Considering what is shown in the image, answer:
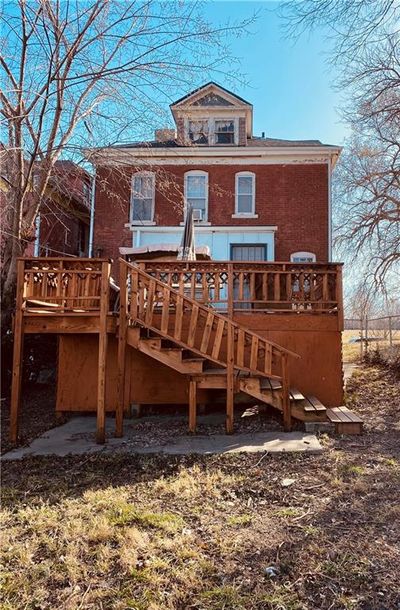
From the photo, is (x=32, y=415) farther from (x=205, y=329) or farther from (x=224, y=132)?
(x=224, y=132)

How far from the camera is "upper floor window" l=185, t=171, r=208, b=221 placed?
13.3 meters

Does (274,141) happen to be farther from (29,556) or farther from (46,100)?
(29,556)

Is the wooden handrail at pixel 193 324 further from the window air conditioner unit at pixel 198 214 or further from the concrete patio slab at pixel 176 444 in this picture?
the window air conditioner unit at pixel 198 214

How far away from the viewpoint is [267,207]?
13188 millimetres

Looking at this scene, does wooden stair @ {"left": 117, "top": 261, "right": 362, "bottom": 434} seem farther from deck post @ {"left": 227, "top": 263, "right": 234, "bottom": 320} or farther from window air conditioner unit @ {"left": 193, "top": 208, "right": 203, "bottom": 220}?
window air conditioner unit @ {"left": 193, "top": 208, "right": 203, "bottom": 220}

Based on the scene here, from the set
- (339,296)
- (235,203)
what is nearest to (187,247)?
(339,296)

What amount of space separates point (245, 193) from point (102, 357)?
372 inches

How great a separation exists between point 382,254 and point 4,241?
11.2m

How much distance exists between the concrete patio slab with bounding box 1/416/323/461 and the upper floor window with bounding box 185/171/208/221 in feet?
29.6

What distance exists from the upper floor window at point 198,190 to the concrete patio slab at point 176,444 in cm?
903

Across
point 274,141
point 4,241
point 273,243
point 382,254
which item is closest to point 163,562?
point 4,241

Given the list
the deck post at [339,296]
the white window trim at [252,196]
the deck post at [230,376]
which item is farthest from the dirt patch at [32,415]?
the white window trim at [252,196]

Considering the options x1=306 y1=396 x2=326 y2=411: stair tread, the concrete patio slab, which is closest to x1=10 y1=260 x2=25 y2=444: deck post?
the concrete patio slab

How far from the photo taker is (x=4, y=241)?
845 centimetres
